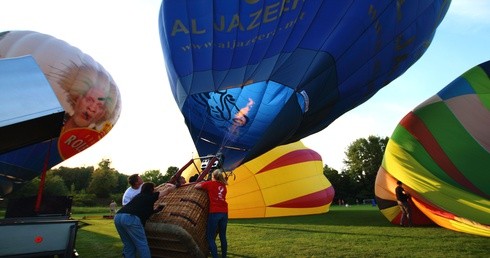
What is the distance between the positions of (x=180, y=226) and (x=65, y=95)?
7989 millimetres

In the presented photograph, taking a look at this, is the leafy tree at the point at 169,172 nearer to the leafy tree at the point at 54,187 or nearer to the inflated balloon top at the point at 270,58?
the leafy tree at the point at 54,187

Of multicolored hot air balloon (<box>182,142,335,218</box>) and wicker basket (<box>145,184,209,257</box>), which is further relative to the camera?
multicolored hot air balloon (<box>182,142,335,218</box>)

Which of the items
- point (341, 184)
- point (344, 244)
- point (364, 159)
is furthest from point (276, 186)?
point (364, 159)

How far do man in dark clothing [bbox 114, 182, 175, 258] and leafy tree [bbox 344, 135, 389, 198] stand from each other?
1769 inches

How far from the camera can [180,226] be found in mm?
3676

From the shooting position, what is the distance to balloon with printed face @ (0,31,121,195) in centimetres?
1009

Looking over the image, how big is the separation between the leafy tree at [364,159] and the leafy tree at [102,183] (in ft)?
111

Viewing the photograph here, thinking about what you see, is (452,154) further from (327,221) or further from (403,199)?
(327,221)

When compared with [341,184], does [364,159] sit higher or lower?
higher

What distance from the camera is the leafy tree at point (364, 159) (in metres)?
48.4

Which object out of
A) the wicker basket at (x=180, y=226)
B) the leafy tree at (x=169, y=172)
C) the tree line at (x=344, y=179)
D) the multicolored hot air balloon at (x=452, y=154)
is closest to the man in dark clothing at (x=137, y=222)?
the wicker basket at (x=180, y=226)

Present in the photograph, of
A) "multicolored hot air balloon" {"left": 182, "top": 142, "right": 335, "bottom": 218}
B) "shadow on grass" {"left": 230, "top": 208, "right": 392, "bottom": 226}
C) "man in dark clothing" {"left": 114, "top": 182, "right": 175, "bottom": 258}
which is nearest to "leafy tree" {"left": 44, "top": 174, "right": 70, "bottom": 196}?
"multicolored hot air balloon" {"left": 182, "top": 142, "right": 335, "bottom": 218}

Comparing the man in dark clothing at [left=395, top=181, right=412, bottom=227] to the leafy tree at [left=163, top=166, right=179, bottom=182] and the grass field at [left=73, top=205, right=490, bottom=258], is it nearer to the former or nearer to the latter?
the grass field at [left=73, top=205, right=490, bottom=258]

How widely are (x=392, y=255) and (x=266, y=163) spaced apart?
21.8 ft
